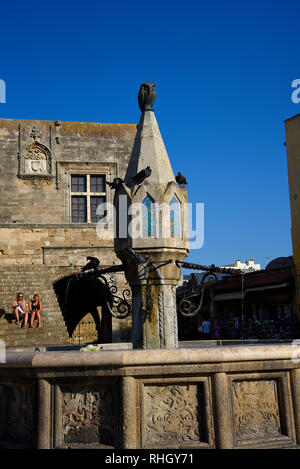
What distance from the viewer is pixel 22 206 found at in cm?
2128

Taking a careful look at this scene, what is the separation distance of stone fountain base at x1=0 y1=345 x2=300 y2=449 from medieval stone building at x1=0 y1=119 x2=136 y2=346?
48.4ft

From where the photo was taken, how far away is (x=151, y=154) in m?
6.38

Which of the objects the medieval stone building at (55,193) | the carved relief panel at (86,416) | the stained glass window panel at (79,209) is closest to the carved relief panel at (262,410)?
the carved relief panel at (86,416)

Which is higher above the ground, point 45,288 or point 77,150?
point 77,150

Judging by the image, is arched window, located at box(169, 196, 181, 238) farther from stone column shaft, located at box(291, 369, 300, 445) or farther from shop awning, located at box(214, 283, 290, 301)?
shop awning, located at box(214, 283, 290, 301)

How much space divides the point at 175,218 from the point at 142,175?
0.72 meters

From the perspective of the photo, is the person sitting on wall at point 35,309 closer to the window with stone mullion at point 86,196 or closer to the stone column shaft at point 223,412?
the window with stone mullion at point 86,196

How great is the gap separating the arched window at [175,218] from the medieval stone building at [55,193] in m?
13.4

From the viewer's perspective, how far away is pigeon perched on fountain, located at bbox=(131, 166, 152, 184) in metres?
5.89

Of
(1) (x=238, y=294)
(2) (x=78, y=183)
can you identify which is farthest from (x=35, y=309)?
Result: (1) (x=238, y=294)

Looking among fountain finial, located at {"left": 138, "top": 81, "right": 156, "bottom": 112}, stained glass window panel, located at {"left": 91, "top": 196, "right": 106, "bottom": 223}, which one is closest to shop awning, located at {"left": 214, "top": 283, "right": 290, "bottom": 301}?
stained glass window panel, located at {"left": 91, "top": 196, "right": 106, "bottom": 223}
